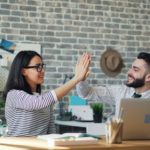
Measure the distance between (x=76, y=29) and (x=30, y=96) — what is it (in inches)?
128

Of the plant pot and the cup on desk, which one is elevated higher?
the cup on desk

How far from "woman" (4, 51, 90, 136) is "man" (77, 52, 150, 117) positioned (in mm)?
604

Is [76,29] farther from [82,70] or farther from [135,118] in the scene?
[135,118]

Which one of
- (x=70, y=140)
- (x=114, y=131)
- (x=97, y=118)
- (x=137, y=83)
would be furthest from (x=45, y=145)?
(x=97, y=118)

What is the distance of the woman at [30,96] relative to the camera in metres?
3.17

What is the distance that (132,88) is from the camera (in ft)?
13.7

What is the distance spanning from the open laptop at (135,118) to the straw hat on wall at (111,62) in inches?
135

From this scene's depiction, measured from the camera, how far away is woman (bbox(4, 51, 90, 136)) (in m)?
3.17

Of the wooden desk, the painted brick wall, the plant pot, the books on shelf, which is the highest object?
the painted brick wall

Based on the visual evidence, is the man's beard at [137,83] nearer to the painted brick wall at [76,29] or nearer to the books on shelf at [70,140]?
the books on shelf at [70,140]

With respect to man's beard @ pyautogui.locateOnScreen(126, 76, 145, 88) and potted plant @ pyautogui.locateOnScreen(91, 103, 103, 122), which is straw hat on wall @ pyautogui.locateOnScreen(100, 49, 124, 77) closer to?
potted plant @ pyautogui.locateOnScreen(91, 103, 103, 122)

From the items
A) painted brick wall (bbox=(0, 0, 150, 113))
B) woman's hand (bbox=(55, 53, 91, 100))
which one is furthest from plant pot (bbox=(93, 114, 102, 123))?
woman's hand (bbox=(55, 53, 91, 100))

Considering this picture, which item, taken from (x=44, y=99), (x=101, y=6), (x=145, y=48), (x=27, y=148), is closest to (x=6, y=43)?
(x=101, y=6)

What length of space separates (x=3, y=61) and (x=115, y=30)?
1842mm
